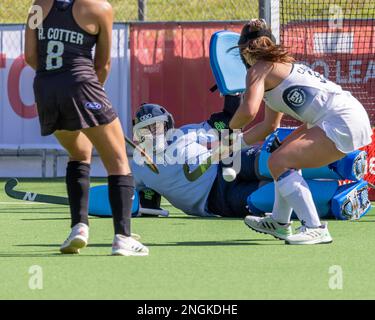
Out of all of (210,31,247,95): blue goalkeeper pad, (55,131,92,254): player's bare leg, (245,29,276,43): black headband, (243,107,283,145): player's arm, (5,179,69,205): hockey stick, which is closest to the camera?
(55,131,92,254): player's bare leg

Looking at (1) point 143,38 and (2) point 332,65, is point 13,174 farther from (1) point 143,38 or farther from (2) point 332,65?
(2) point 332,65

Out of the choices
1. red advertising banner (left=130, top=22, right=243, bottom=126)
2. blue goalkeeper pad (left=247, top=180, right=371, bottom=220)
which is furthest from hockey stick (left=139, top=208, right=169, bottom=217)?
red advertising banner (left=130, top=22, right=243, bottom=126)

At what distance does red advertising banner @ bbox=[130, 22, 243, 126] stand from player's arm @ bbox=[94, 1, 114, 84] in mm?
6407

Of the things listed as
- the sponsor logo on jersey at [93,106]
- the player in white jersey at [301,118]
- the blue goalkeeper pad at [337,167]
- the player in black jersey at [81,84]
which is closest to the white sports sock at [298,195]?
the player in white jersey at [301,118]

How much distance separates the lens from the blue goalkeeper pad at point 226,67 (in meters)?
9.75

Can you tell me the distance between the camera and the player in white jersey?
6.79m

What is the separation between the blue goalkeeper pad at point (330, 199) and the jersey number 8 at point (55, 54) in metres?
2.72

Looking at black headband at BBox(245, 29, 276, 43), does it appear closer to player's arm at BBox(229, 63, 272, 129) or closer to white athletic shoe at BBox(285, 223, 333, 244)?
player's arm at BBox(229, 63, 272, 129)

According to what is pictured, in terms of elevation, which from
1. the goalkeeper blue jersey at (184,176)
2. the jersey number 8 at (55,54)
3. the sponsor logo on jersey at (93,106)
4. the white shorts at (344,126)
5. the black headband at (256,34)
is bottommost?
the goalkeeper blue jersey at (184,176)

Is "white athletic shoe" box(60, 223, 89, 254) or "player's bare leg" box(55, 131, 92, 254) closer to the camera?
"white athletic shoe" box(60, 223, 89, 254)

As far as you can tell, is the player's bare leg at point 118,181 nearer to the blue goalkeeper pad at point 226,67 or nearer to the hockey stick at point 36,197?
the hockey stick at point 36,197

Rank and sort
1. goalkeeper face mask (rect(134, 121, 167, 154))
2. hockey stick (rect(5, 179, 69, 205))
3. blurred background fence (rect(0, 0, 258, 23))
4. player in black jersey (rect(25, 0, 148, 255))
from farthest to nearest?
blurred background fence (rect(0, 0, 258, 23)) → goalkeeper face mask (rect(134, 121, 167, 154)) → hockey stick (rect(5, 179, 69, 205)) → player in black jersey (rect(25, 0, 148, 255))

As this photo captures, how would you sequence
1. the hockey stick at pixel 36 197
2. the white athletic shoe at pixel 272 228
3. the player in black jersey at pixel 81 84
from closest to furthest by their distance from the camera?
the player in black jersey at pixel 81 84, the white athletic shoe at pixel 272 228, the hockey stick at pixel 36 197

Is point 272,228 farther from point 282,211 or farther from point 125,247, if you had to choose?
point 125,247
